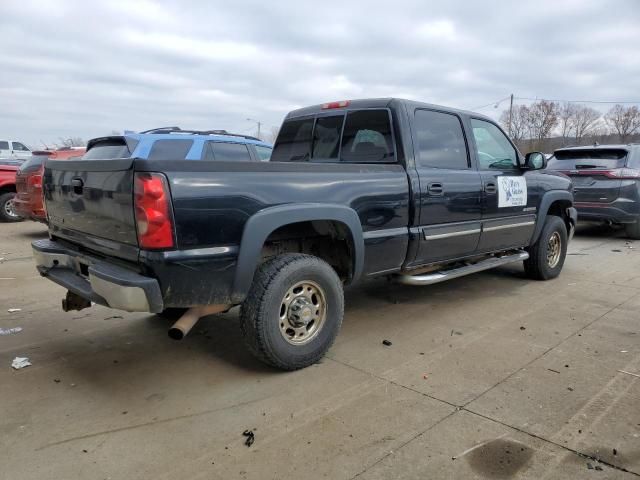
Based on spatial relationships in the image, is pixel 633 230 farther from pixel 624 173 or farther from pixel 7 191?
pixel 7 191

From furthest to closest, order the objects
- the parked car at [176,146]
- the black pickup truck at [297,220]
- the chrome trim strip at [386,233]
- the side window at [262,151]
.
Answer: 1. the side window at [262,151]
2. the parked car at [176,146]
3. the chrome trim strip at [386,233]
4. the black pickup truck at [297,220]

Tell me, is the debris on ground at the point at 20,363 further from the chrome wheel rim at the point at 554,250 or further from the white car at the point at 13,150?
the white car at the point at 13,150

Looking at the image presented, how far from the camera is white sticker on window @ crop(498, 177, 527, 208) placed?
5022 millimetres

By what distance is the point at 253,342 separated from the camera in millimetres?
3244

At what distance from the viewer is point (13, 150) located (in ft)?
82.6

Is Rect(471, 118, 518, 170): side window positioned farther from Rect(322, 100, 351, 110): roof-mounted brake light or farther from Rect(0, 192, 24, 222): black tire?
Rect(0, 192, 24, 222): black tire

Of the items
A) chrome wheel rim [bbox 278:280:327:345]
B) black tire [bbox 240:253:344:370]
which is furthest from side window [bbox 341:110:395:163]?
chrome wheel rim [bbox 278:280:327:345]

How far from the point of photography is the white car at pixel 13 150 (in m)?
24.6

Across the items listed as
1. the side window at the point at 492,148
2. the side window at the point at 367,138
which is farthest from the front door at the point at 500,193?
the side window at the point at 367,138

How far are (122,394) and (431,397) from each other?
1959 mm

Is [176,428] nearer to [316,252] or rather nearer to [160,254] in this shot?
[160,254]

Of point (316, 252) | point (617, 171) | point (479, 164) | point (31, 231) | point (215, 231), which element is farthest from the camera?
point (31, 231)

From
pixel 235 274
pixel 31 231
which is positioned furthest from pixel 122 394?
pixel 31 231

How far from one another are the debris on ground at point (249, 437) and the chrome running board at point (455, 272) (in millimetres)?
2029
